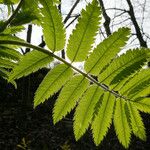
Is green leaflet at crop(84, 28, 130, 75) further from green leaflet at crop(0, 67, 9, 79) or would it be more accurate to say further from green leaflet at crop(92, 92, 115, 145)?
green leaflet at crop(0, 67, 9, 79)

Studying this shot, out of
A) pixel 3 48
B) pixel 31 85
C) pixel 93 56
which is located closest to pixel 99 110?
pixel 93 56

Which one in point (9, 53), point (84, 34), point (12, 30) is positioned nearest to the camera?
point (84, 34)

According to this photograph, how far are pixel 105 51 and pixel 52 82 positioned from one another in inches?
10.2

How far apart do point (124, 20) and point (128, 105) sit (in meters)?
15.2

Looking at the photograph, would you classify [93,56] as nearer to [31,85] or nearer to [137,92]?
[137,92]

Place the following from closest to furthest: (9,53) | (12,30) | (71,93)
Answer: (71,93)
(9,53)
(12,30)

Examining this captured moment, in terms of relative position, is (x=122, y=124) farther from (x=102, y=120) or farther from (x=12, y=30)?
(x=12, y=30)

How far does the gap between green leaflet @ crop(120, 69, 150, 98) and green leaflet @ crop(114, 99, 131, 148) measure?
52 mm

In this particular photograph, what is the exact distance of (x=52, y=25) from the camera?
4.34 feet

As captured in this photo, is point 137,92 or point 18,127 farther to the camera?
point 18,127

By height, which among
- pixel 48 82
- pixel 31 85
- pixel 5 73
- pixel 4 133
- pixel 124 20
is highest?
pixel 124 20

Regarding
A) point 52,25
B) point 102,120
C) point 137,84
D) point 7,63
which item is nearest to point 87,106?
point 102,120

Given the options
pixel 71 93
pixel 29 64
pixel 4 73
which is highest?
pixel 4 73

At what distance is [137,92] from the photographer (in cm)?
143
